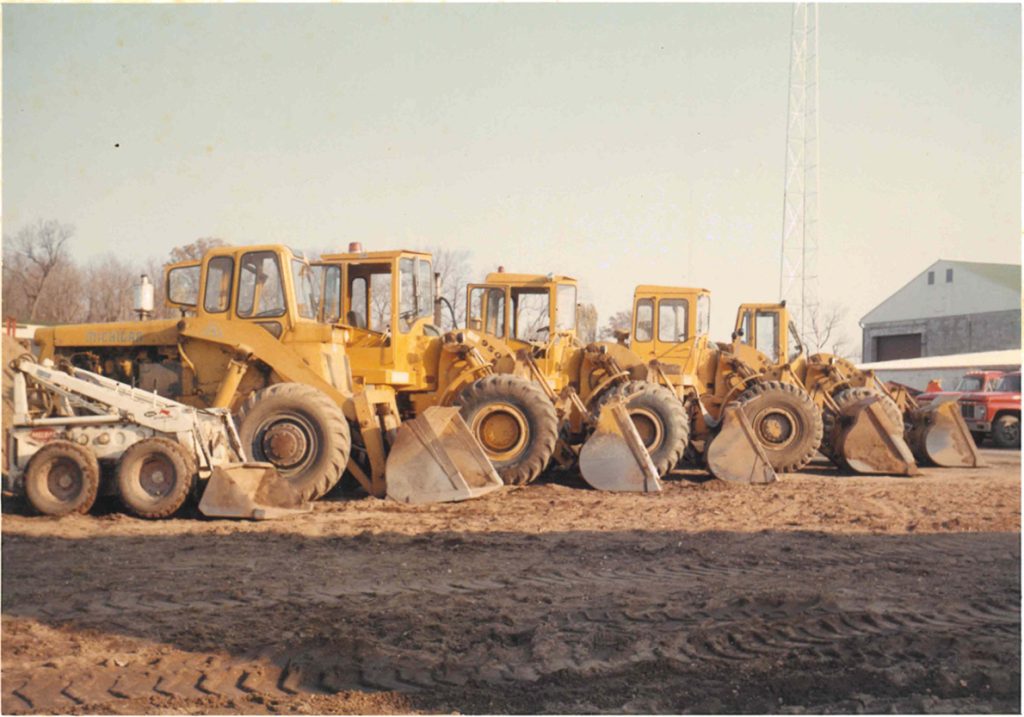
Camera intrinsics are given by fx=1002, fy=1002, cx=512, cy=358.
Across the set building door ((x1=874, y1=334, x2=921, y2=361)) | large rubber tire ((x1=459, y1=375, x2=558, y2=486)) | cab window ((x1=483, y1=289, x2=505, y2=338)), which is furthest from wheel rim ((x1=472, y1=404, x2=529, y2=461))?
building door ((x1=874, y1=334, x2=921, y2=361))

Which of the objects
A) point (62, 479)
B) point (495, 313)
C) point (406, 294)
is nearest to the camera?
point (62, 479)

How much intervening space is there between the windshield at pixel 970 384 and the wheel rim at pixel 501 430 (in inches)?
599

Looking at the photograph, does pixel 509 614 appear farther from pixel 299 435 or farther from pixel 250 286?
pixel 250 286

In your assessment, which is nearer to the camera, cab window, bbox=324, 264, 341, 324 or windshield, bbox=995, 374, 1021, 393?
cab window, bbox=324, 264, 341, 324

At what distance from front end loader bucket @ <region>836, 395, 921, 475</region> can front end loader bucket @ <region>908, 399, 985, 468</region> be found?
6.18 feet

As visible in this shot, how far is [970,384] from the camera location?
78.2 ft

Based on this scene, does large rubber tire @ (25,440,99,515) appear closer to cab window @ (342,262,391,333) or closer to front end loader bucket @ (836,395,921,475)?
cab window @ (342,262,391,333)

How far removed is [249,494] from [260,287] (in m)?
3.12

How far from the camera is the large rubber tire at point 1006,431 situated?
881 inches

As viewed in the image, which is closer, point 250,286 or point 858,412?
point 250,286

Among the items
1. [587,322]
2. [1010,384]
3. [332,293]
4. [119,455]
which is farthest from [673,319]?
[1010,384]

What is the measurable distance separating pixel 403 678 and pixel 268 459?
6259mm

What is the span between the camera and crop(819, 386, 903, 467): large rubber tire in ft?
51.5

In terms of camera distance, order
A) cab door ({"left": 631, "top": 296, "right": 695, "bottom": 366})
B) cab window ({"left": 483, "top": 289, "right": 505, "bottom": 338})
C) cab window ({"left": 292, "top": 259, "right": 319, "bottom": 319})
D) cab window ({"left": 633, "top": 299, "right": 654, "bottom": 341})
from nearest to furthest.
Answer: cab window ({"left": 292, "top": 259, "right": 319, "bottom": 319}), cab window ({"left": 483, "top": 289, "right": 505, "bottom": 338}), cab door ({"left": 631, "top": 296, "right": 695, "bottom": 366}), cab window ({"left": 633, "top": 299, "right": 654, "bottom": 341})
